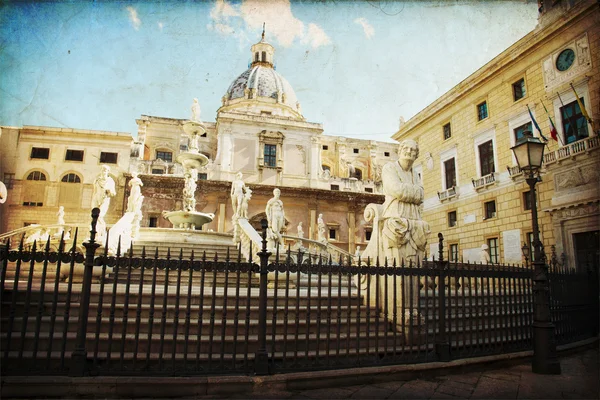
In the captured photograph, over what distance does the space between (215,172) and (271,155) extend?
5.05 m

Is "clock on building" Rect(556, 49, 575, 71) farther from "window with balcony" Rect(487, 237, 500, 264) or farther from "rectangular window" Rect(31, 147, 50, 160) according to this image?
"rectangular window" Rect(31, 147, 50, 160)

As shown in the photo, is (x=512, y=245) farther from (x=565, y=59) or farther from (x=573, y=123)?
(x=565, y=59)

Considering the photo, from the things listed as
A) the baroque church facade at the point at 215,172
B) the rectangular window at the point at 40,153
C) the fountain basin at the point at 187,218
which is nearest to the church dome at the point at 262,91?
the baroque church facade at the point at 215,172

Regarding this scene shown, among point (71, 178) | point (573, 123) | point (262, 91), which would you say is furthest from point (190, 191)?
point (262, 91)

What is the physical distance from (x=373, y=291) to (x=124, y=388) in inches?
146

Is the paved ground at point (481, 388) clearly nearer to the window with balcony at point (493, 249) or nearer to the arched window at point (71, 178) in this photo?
the window with balcony at point (493, 249)

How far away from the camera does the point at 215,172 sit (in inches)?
1304

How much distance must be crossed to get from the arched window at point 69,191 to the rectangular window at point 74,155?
1271 millimetres

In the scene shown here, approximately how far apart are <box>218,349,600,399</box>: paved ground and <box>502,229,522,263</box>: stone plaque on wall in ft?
45.8

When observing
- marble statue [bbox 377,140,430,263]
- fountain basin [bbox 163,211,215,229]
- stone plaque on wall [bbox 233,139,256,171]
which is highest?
stone plaque on wall [bbox 233,139,256,171]

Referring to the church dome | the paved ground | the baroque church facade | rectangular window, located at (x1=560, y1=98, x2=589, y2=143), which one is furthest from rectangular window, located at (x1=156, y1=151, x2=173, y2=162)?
the paved ground

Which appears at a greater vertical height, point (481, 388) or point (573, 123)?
point (573, 123)

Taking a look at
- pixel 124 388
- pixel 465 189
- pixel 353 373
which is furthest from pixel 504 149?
pixel 124 388

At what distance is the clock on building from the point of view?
55.8ft
